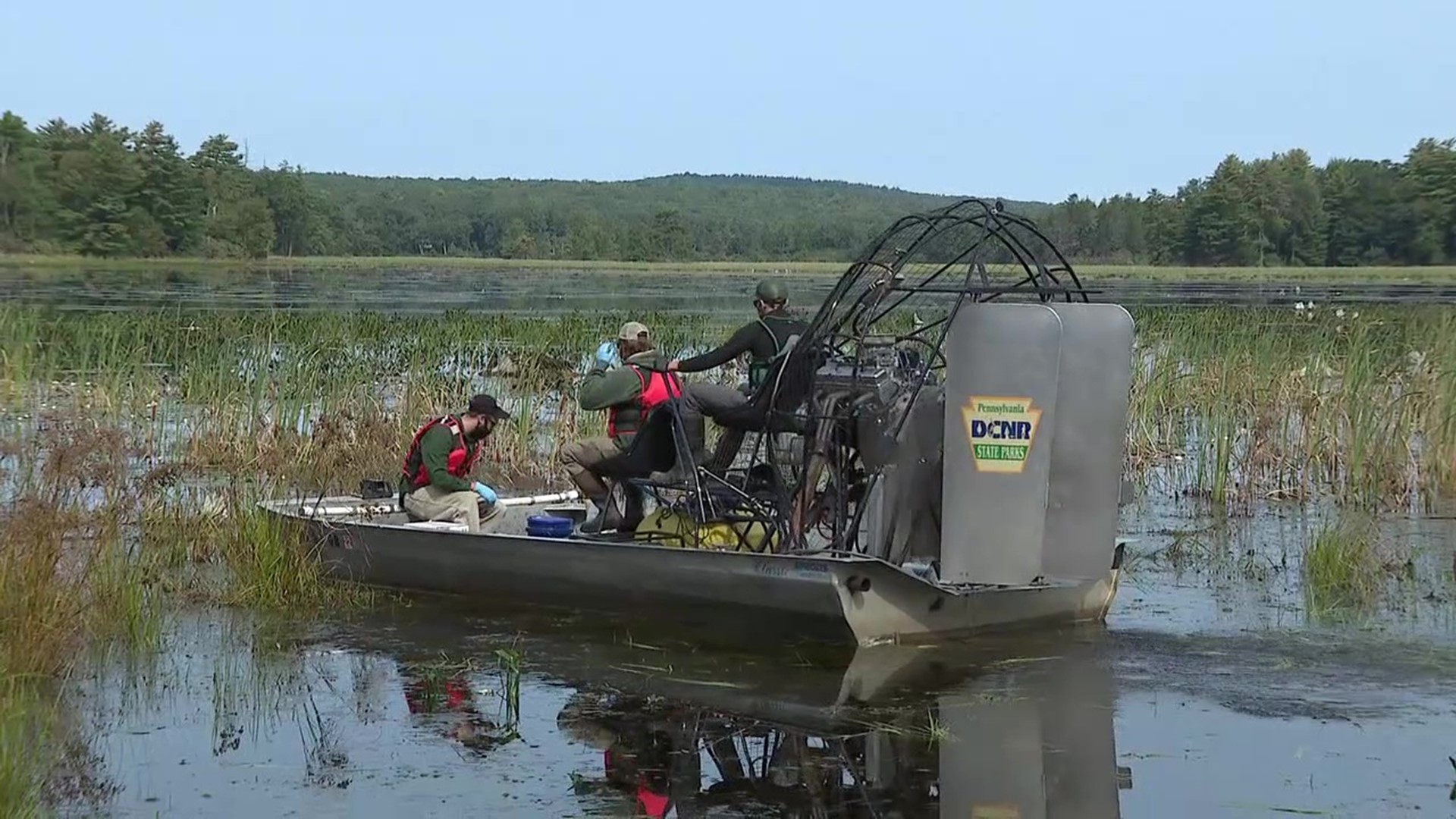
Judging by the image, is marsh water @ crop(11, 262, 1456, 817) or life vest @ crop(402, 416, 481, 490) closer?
marsh water @ crop(11, 262, 1456, 817)

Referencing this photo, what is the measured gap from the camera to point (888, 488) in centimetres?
935

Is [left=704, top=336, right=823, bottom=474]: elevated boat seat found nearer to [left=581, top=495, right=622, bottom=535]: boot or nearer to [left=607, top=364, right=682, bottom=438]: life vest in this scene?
[left=607, top=364, right=682, bottom=438]: life vest

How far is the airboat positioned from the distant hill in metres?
65.9

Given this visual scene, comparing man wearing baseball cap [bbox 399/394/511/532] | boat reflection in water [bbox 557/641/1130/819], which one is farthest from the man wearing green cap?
boat reflection in water [bbox 557/641/1130/819]

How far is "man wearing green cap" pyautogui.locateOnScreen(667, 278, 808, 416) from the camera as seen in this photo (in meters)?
9.96

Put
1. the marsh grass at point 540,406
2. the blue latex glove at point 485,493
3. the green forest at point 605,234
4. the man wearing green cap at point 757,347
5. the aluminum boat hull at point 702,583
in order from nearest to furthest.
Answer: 1. the aluminum boat hull at point 702,583
2. the man wearing green cap at point 757,347
3. the blue latex glove at point 485,493
4. the marsh grass at point 540,406
5. the green forest at point 605,234

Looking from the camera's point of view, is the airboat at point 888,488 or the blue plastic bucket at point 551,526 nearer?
the airboat at point 888,488

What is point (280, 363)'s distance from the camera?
52.3 ft

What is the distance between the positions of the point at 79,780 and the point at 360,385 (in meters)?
8.90

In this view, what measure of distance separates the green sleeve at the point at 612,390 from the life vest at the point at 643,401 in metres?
0.05

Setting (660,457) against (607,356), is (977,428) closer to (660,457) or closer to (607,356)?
(660,457)

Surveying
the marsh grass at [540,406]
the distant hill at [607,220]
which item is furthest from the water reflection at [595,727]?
the distant hill at [607,220]

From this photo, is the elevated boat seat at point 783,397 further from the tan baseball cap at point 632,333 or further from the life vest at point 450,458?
the life vest at point 450,458

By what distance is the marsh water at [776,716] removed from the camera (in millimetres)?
6961
